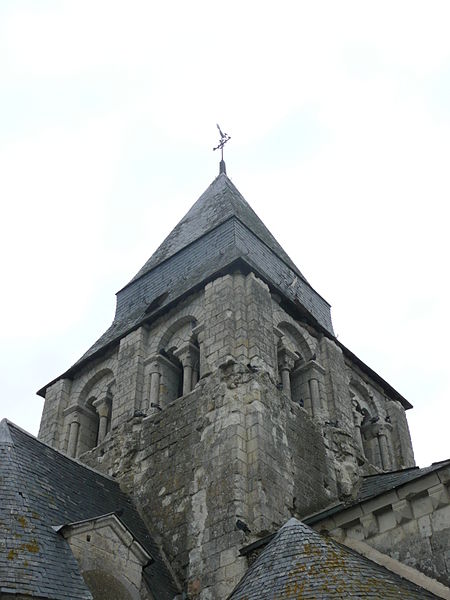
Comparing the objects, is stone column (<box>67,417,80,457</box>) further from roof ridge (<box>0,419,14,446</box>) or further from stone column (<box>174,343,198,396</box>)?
roof ridge (<box>0,419,14,446</box>)

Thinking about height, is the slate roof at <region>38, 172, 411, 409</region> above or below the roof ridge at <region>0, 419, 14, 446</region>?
above

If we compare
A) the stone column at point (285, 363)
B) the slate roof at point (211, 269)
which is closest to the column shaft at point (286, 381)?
the stone column at point (285, 363)

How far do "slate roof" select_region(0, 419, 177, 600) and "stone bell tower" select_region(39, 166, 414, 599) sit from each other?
0.50 meters

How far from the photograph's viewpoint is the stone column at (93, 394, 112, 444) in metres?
15.1

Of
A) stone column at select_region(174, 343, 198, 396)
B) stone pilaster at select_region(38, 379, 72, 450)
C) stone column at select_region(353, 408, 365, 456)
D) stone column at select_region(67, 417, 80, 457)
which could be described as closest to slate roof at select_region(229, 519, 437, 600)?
stone column at select_region(174, 343, 198, 396)

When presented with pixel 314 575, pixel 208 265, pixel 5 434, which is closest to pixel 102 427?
pixel 208 265

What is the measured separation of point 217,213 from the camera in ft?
60.9

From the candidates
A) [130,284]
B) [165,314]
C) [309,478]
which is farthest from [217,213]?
[309,478]

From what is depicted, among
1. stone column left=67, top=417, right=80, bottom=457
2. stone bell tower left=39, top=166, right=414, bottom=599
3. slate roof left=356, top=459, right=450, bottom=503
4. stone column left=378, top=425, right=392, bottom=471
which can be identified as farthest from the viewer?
stone column left=378, top=425, right=392, bottom=471

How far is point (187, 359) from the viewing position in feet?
47.4

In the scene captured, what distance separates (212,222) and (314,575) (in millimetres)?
11488

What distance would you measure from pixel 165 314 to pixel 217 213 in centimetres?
396

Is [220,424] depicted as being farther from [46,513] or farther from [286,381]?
[46,513]

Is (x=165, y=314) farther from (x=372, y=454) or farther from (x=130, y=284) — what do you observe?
(x=372, y=454)
